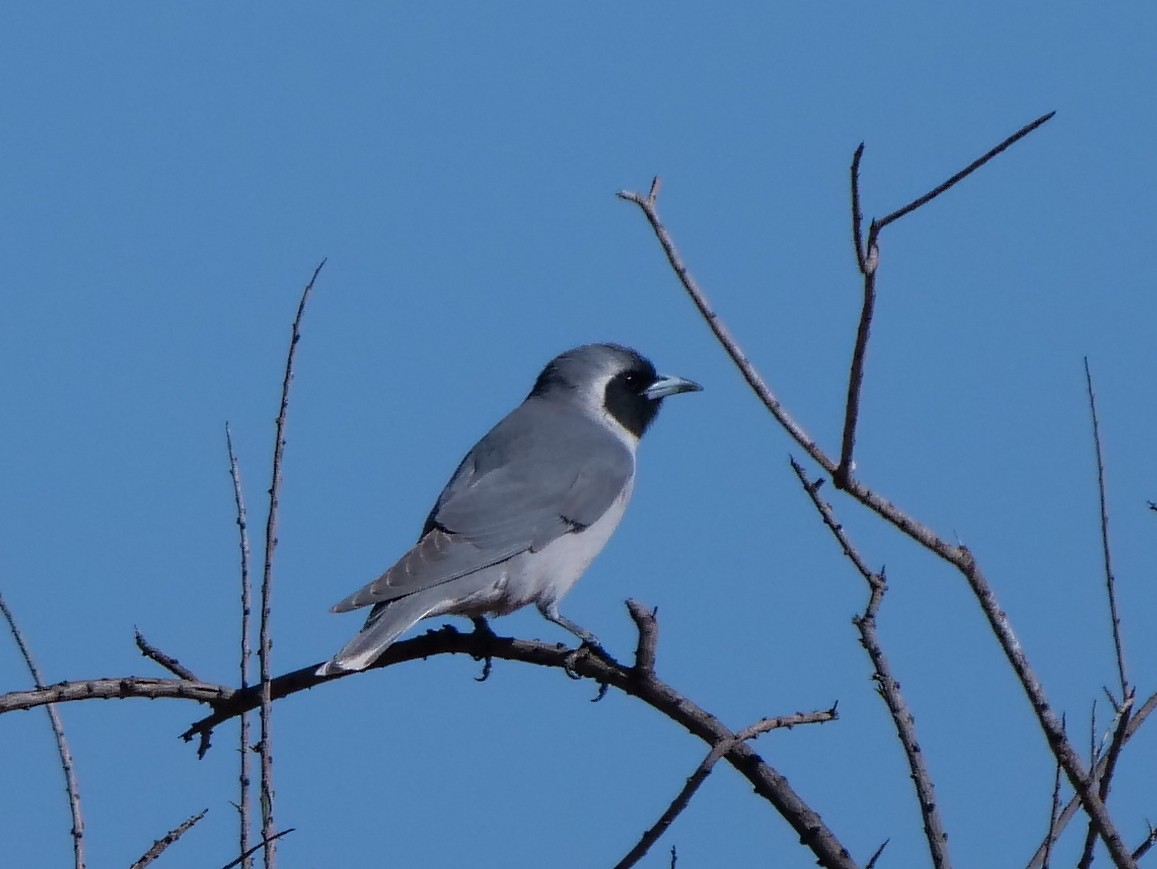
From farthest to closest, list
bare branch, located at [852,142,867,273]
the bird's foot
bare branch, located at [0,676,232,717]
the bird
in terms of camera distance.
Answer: the bird
the bird's foot
bare branch, located at [0,676,232,717]
bare branch, located at [852,142,867,273]

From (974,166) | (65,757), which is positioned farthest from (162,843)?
(974,166)

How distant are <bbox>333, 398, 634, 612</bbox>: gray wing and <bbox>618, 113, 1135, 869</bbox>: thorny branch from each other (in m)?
2.99

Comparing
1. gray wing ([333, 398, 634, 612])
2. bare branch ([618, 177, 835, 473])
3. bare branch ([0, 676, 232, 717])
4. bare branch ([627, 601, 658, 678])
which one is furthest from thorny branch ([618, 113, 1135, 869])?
gray wing ([333, 398, 634, 612])

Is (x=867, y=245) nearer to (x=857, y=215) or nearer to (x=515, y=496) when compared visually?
(x=857, y=215)

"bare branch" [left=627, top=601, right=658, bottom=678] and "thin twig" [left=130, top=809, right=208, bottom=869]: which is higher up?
"bare branch" [left=627, top=601, right=658, bottom=678]

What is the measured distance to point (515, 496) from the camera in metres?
6.82

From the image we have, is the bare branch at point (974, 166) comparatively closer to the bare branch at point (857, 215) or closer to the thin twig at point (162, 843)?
the bare branch at point (857, 215)

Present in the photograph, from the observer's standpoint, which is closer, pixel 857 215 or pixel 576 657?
pixel 857 215

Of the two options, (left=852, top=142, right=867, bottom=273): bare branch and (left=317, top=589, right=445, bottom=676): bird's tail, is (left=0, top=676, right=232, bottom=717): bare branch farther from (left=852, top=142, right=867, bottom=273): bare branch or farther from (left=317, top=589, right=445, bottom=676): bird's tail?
(left=852, top=142, right=867, bottom=273): bare branch

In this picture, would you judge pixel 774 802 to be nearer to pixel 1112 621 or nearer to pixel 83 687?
pixel 1112 621

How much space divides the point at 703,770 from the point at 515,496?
3.52 m

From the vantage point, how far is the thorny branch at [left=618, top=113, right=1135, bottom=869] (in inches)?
121

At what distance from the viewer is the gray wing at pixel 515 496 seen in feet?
20.3

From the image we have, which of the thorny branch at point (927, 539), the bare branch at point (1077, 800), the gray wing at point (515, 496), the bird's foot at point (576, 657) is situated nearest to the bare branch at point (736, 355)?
the thorny branch at point (927, 539)
